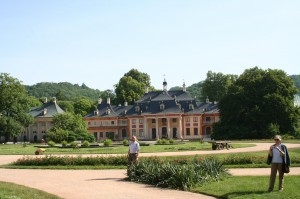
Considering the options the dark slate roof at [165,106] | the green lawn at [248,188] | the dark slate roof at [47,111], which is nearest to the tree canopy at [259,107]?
the dark slate roof at [165,106]

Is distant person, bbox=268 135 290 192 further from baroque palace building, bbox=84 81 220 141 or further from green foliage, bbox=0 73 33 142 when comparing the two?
baroque palace building, bbox=84 81 220 141

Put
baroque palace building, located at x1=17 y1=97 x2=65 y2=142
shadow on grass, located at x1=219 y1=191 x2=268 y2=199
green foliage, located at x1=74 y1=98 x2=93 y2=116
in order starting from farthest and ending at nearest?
1. green foliage, located at x1=74 y1=98 x2=93 y2=116
2. baroque palace building, located at x1=17 y1=97 x2=65 y2=142
3. shadow on grass, located at x1=219 y1=191 x2=268 y2=199

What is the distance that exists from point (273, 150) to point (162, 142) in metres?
39.0

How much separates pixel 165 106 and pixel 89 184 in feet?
222

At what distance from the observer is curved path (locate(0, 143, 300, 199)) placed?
13299 millimetres

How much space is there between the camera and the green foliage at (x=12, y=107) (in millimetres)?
73125

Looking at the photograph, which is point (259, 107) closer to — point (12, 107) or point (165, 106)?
→ point (165, 106)

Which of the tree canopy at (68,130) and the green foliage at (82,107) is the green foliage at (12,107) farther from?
the green foliage at (82,107)

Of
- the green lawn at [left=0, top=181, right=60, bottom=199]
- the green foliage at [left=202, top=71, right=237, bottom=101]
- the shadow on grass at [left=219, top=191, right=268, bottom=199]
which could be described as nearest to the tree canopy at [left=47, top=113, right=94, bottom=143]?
the green foliage at [left=202, top=71, right=237, bottom=101]

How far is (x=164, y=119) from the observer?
84000 mm

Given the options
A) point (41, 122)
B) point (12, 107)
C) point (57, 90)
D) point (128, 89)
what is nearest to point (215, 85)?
point (128, 89)

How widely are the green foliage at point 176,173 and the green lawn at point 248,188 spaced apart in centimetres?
45

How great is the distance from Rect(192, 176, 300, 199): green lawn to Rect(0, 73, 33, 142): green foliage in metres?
63.5

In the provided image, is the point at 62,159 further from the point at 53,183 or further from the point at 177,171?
the point at 177,171
